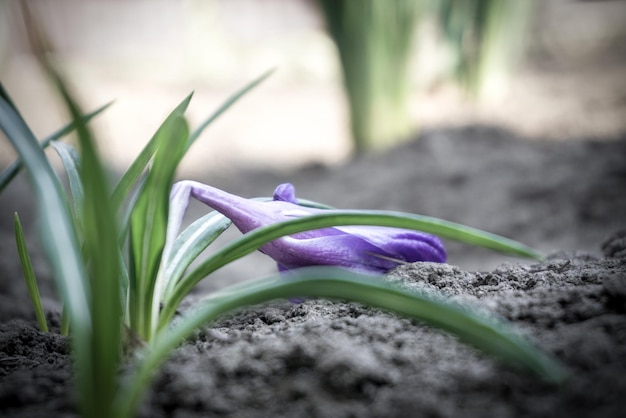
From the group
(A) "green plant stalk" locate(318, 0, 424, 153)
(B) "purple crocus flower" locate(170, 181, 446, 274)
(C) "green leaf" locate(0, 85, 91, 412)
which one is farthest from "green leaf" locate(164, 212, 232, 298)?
(A) "green plant stalk" locate(318, 0, 424, 153)

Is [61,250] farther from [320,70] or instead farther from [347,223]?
[320,70]

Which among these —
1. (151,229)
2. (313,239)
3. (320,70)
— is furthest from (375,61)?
(320,70)

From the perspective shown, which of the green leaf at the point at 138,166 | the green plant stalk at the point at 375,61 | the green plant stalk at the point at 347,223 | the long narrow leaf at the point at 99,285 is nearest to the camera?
the long narrow leaf at the point at 99,285

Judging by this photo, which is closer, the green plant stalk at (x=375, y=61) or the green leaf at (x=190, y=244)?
the green leaf at (x=190, y=244)

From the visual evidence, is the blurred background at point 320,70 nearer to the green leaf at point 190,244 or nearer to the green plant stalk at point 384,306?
the green leaf at point 190,244

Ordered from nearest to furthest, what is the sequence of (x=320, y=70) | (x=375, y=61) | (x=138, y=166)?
1. (x=138, y=166)
2. (x=375, y=61)
3. (x=320, y=70)

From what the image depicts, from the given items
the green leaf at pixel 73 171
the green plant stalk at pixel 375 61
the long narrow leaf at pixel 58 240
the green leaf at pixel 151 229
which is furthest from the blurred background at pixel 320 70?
the long narrow leaf at pixel 58 240

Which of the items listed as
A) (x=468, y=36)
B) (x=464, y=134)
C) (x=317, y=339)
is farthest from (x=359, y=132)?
(x=317, y=339)
